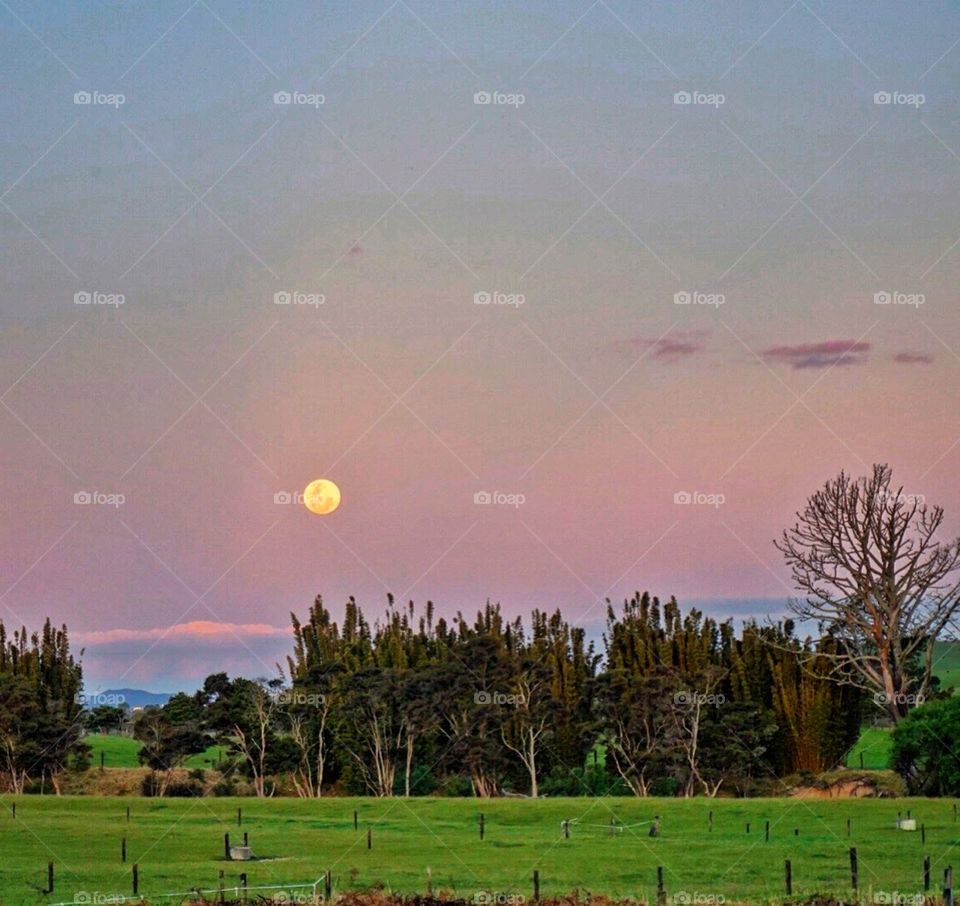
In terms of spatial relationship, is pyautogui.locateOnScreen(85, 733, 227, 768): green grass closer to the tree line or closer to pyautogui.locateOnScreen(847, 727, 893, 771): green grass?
the tree line

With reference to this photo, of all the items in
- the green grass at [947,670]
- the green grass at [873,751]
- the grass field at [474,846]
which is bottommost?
the grass field at [474,846]

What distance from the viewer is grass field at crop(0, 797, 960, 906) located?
1593 inches

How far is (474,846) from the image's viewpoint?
5062 cm

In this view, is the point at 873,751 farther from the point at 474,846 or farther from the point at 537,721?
the point at 474,846

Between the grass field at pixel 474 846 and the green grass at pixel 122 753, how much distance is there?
85.5ft

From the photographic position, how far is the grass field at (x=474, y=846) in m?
40.5

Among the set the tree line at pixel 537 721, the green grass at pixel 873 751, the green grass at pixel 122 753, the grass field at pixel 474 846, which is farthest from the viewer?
the green grass at pixel 122 753

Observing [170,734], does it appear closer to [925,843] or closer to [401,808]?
[401,808]

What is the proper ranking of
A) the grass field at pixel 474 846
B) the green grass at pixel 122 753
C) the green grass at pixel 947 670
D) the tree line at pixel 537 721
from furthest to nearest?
the green grass at pixel 947 670, the green grass at pixel 122 753, the tree line at pixel 537 721, the grass field at pixel 474 846

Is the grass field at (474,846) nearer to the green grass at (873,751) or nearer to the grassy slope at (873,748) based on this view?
the grassy slope at (873,748)

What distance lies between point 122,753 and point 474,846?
2626 inches

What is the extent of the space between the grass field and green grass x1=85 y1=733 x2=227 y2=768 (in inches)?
1026

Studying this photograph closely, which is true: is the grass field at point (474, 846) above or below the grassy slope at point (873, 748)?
below

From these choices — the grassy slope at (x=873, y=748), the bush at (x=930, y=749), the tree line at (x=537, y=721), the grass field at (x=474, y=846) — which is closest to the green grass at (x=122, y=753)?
the tree line at (x=537, y=721)
